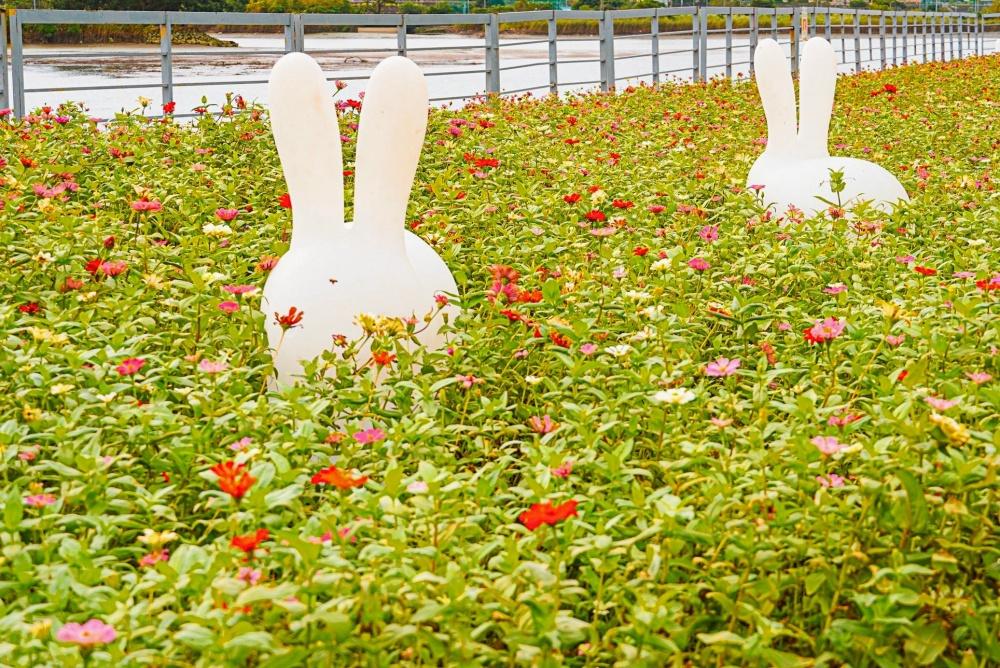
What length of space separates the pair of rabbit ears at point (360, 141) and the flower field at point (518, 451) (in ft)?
0.78

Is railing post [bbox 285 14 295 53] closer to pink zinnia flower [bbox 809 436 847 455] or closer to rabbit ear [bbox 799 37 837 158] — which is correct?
rabbit ear [bbox 799 37 837 158]

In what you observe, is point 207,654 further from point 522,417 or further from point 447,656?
point 522,417

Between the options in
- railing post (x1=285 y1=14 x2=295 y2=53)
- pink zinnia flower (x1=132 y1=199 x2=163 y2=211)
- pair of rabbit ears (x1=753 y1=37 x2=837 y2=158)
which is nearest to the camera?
pink zinnia flower (x1=132 y1=199 x2=163 y2=211)

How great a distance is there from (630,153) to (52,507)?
4.72 meters

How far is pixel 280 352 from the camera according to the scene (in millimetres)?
3053

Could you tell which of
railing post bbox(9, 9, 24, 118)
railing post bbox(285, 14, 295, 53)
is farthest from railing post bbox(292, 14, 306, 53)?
railing post bbox(9, 9, 24, 118)

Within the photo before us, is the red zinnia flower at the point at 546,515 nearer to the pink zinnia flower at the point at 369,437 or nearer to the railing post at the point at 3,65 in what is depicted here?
the pink zinnia flower at the point at 369,437

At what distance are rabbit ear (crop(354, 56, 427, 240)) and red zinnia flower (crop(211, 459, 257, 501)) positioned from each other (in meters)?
1.39

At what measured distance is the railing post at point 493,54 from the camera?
12.0 meters

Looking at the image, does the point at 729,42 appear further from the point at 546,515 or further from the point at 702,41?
the point at 546,515

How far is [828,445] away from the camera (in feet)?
6.79

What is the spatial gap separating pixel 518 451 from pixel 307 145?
102cm

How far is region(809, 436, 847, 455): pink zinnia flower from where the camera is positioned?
205cm

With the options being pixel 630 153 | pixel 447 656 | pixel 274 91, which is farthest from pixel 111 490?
pixel 630 153
